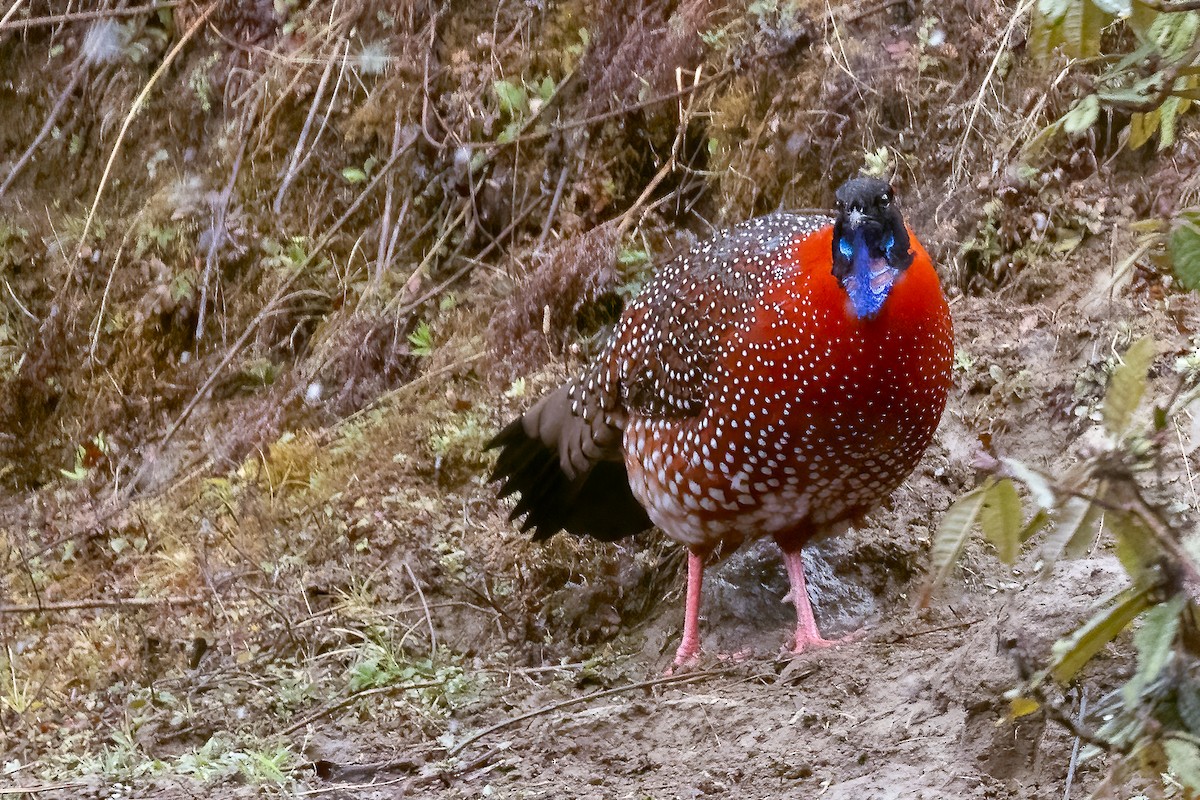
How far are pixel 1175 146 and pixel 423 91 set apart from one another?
3.58 metres

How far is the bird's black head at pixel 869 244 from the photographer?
9.52ft

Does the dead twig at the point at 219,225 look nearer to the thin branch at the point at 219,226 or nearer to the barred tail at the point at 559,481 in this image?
the thin branch at the point at 219,226

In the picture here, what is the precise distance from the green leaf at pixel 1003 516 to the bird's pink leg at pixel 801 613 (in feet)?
7.36

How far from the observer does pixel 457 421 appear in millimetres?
4949

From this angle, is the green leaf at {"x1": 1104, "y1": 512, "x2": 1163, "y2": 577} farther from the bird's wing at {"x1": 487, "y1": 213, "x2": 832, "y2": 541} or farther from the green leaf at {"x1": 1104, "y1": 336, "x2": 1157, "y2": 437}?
the bird's wing at {"x1": 487, "y1": 213, "x2": 832, "y2": 541}

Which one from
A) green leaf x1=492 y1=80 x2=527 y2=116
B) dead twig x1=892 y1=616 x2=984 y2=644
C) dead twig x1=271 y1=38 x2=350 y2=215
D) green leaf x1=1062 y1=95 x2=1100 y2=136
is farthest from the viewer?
dead twig x1=271 y1=38 x2=350 y2=215

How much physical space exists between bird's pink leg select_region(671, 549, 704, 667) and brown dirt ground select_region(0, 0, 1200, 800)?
151mm

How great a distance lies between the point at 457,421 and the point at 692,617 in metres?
1.65

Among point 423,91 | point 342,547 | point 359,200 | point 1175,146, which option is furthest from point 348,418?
point 1175,146

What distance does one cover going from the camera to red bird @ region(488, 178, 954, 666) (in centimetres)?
296

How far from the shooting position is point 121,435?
6246mm

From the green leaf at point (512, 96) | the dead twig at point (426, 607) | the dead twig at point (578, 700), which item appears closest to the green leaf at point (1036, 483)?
the dead twig at point (578, 700)

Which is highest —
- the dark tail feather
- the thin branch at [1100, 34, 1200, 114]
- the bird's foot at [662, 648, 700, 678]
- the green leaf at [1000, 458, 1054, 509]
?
the thin branch at [1100, 34, 1200, 114]

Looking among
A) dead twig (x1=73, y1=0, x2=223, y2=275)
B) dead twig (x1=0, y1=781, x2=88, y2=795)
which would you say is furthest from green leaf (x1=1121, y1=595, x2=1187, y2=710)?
dead twig (x1=73, y1=0, x2=223, y2=275)
